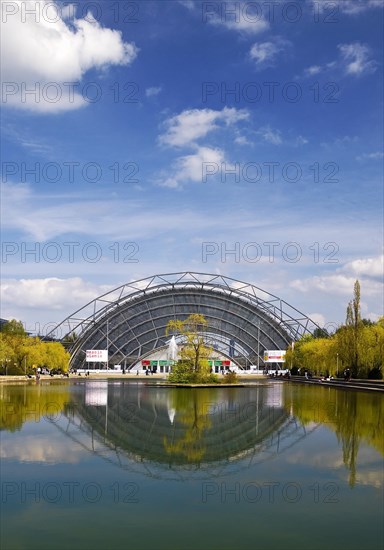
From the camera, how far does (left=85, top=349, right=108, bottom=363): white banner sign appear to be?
131 meters

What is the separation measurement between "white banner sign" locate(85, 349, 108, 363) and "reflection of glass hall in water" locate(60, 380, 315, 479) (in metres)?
95.0

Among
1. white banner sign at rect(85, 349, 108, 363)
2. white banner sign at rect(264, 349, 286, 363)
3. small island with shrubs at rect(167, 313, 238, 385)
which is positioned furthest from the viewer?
white banner sign at rect(264, 349, 286, 363)

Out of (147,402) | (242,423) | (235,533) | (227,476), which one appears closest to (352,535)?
(235,533)

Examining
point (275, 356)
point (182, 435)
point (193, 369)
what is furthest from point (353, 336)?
point (275, 356)

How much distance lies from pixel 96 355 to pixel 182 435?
4358 inches

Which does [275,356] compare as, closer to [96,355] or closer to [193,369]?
[96,355]

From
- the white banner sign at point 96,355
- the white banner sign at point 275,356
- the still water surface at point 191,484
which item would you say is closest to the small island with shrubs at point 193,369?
the still water surface at point 191,484

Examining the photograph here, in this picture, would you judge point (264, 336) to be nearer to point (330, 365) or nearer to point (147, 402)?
point (330, 365)

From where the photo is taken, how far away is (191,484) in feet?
52.4

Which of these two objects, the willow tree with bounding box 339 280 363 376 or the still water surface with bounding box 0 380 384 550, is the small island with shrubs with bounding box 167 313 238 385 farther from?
the still water surface with bounding box 0 380 384 550

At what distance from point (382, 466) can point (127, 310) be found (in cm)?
12417

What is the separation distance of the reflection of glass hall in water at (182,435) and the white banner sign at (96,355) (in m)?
95.0

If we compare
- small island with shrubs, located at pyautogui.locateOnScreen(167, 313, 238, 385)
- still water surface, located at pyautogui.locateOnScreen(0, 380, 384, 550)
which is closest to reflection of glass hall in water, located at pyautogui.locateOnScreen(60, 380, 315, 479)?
still water surface, located at pyautogui.locateOnScreen(0, 380, 384, 550)

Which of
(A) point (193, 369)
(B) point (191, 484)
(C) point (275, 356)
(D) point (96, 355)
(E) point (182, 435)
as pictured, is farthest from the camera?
(C) point (275, 356)
